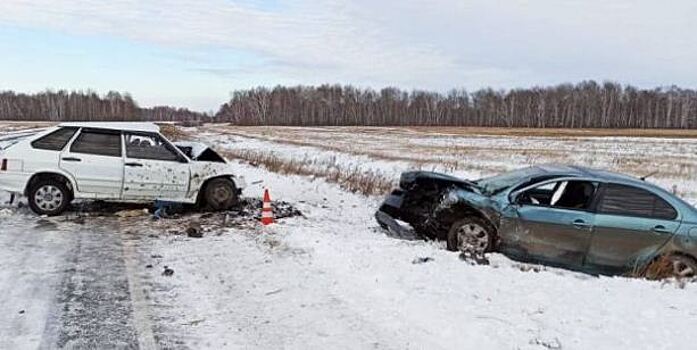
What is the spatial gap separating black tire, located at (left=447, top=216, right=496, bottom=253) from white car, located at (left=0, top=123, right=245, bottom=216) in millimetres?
4796

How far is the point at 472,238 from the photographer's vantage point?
8.20 m

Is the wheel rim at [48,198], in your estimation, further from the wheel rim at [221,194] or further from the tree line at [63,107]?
the tree line at [63,107]

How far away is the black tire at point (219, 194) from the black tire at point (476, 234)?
187 inches

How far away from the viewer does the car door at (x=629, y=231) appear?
25.4ft

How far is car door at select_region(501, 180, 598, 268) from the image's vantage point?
784cm

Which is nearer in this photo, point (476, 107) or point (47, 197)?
point (47, 197)

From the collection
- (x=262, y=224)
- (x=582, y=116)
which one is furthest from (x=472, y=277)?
(x=582, y=116)

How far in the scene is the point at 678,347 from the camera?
470 cm

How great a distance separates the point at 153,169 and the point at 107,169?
0.79 metres

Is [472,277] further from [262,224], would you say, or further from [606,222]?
[262,224]

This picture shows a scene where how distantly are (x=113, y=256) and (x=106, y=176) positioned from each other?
319 cm

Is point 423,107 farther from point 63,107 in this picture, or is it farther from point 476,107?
point 63,107

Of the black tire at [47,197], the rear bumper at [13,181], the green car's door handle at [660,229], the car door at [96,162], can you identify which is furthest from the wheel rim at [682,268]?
the rear bumper at [13,181]

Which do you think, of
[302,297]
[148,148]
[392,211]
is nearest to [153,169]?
[148,148]
